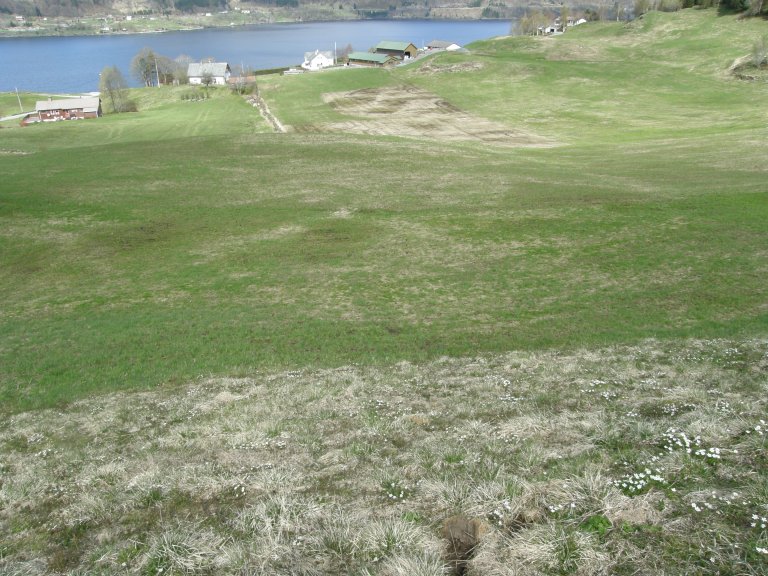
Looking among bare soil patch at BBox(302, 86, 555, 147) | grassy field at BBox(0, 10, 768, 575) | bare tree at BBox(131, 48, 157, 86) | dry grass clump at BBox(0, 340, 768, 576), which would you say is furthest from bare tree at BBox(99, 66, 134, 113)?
dry grass clump at BBox(0, 340, 768, 576)

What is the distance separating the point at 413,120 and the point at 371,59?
80209mm

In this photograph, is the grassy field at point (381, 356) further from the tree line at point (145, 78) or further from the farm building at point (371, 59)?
the farm building at point (371, 59)

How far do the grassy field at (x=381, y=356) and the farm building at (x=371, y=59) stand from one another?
10182cm

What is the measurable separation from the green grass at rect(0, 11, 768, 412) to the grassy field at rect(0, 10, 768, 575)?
19 cm

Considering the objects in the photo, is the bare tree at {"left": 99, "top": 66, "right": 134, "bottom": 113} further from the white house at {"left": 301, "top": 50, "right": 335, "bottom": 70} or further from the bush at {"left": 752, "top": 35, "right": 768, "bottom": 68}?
the bush at {"left": 752, "top": 35, "right": 768, "bottom": 68}

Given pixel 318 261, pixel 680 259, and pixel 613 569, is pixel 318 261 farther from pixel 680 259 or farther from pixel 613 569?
pixel 613 569

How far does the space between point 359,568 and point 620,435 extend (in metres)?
5.80

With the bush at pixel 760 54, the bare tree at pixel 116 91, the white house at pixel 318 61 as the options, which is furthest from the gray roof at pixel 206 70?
the bush at pixel 760 54

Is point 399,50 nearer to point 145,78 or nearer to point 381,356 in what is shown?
point 145,78

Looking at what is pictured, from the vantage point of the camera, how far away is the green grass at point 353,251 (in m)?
18.5

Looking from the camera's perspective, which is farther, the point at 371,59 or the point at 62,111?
the point at 371,59

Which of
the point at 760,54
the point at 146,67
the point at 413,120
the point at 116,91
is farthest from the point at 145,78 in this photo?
the point at 760,54

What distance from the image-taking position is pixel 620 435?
9938 millimetres

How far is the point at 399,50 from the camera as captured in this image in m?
149
